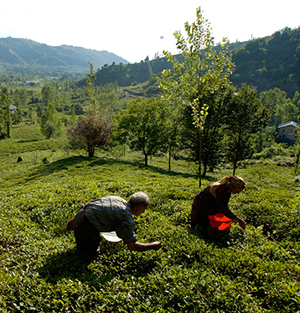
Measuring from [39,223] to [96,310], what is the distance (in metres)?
4.19

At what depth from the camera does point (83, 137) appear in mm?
26281

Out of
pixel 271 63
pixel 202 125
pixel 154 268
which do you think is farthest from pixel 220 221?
pixel 271 63

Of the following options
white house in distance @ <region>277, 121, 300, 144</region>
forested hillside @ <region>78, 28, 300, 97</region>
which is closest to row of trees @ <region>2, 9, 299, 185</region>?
white house in distance @ <region>277, 121, 300, 144</region>

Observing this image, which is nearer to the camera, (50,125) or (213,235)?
(213,235)

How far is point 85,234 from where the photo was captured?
15.1ft

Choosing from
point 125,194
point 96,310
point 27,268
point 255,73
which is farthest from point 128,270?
point 255,73

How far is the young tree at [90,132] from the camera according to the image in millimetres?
25836

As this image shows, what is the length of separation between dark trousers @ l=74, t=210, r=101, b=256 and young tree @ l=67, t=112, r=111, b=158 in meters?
22.3

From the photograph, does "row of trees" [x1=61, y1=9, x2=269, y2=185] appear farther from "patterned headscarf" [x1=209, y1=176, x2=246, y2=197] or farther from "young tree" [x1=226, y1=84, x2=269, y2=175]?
"patterned headscarf" [x1=209, y1=176, x2=246, y2=197]

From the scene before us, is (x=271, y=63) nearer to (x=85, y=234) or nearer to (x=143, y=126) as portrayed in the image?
(x=143, y=126)

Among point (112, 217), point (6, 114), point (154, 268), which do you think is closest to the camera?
point (112, 217)

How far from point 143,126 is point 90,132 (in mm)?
6484

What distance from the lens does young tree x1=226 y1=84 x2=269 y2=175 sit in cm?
2298

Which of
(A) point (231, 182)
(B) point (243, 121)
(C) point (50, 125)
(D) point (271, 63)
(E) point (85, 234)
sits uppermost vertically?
(D) point (271, 63)
